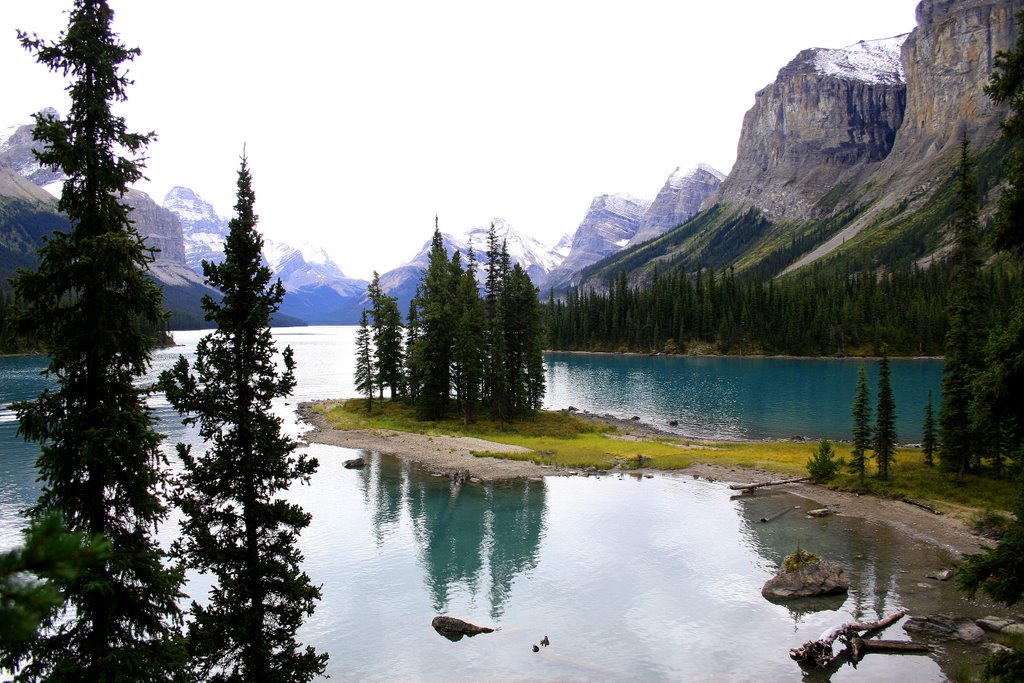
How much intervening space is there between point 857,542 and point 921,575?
5.14 meters

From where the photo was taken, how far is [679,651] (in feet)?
91.0

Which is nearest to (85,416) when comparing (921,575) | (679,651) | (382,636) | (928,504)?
(382,636)

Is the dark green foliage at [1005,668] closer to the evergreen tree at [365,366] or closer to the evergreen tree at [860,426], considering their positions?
the evergreen tree at [860,426]

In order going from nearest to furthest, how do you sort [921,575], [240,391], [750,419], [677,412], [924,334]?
1. [240,391]
2. [921,575]
3. [750,419]
4. [677,412]
5. [924,334]

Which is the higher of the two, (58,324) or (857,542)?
(58,324)

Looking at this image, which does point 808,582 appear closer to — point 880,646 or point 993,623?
point 880,646

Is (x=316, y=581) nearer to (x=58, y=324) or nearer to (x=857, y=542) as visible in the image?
(x=58, y=324)

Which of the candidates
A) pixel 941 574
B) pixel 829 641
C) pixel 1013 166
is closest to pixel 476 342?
pixel 941 574

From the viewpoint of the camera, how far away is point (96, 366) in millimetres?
14945

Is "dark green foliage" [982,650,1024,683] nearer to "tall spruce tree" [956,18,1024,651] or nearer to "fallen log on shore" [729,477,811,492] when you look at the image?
"tall spruce tree" [956,18,1024,651]

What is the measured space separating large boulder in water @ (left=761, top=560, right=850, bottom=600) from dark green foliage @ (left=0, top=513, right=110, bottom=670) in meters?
34.6

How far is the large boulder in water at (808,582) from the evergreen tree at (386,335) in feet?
208

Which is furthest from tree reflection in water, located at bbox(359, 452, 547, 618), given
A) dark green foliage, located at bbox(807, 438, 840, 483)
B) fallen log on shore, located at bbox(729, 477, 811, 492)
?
dark green foliage, located at bbox(807, 438, 840, 483)

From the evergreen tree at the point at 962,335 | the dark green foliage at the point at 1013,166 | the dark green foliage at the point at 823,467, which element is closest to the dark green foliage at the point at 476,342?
the dark green foliage at the point at 823,467
